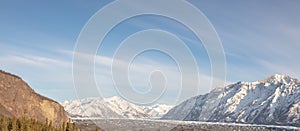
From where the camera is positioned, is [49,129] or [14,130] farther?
[49,129]

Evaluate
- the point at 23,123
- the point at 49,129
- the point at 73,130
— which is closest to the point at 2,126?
the point at 23,123

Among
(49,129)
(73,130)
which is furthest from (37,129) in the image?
(73,130)

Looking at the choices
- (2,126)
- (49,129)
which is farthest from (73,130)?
(2,126)

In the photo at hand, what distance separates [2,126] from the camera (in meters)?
131

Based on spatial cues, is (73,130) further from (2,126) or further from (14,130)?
(2,126)

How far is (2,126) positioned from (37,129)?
42.5ft

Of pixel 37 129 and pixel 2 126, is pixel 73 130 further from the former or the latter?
pixel 2 126

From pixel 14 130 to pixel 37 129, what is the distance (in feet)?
38.9

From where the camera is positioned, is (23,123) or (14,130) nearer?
(14,130)

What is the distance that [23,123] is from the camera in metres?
134

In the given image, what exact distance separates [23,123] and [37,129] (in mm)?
7488

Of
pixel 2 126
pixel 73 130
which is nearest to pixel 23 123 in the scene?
pixel 2 126

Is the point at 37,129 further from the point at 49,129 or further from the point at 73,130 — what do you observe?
the point at 73,130

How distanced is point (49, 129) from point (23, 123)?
9.71 m
